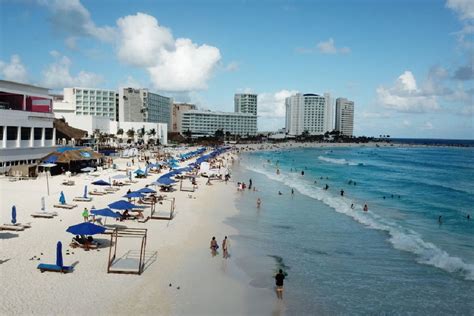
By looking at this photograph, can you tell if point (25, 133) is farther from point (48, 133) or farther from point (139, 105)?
point (139, 105)

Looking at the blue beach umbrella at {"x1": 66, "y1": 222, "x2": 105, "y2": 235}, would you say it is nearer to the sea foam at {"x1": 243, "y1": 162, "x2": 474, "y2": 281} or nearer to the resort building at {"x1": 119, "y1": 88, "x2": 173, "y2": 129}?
the sea foam at {"x1": 243, "y1": 162, "x2": 474, "y2": 281}

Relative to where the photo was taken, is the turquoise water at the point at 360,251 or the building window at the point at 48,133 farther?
the building window at the point at 48,133

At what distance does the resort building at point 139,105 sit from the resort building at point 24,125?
94.0 metres

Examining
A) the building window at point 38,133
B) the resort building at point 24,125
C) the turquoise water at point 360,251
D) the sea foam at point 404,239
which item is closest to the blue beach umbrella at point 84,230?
the turquoise water at point 360,251

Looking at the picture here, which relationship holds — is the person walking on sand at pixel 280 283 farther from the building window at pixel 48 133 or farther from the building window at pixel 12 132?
the building window at pixel 48 133

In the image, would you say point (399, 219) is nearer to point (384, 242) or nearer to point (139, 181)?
point (384, 242)

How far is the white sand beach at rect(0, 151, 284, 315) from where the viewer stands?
43.2ft

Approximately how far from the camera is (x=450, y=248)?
23.7 metres

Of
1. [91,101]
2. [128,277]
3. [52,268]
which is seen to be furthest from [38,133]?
[91,101]

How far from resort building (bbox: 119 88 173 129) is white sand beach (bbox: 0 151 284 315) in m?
120

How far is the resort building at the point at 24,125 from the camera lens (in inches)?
1598

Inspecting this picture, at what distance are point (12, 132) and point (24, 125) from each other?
1711 mm

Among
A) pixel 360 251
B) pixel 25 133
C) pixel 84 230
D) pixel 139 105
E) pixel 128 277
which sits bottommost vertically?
pixel 360 251

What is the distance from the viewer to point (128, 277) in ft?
51.2
